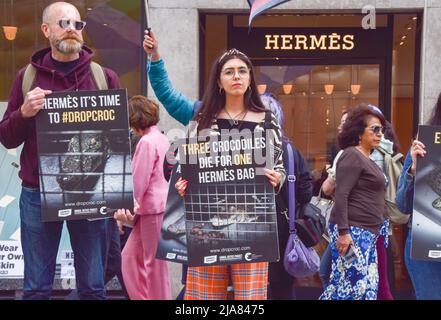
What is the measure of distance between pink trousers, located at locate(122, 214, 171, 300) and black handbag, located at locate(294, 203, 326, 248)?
178 cm

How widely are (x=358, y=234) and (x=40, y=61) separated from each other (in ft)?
9.88

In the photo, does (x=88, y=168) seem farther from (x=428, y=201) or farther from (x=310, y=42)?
(x=310, y=42)

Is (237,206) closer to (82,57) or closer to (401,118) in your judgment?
(82,57)

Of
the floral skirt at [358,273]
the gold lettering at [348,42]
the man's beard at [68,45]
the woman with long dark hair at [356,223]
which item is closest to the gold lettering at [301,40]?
the gold lettering at [348,42]

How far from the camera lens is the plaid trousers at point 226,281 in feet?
15.6

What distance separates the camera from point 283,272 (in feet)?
17.6

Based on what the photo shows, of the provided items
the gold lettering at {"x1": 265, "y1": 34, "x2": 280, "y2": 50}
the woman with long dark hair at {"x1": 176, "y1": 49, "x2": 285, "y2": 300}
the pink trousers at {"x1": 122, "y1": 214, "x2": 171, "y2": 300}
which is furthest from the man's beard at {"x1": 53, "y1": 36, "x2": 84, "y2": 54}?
the gold lettering at {"x1": 265, "y1": 34, "x2": 280, "y2": 50}

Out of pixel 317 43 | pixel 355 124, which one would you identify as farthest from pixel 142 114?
pixel 317 43

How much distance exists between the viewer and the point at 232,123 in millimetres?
4879

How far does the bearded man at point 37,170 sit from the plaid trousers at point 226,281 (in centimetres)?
63

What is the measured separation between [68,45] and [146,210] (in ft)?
6.90

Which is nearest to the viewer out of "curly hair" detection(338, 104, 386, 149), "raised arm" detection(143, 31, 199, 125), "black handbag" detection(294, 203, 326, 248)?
"black handbag" detection(294, 203, 326, 248)

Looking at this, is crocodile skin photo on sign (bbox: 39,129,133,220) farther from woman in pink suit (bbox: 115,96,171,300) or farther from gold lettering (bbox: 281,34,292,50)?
gold lettering (bbox: 281,34,292,50)

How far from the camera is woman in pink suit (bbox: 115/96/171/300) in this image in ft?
21.4
